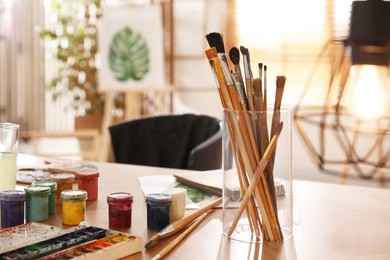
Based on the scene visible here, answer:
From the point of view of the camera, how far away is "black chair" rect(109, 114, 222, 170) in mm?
2361

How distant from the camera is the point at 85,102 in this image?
219 inches

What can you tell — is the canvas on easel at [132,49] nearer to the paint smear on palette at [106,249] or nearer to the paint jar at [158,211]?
the paint jar at [158,211]

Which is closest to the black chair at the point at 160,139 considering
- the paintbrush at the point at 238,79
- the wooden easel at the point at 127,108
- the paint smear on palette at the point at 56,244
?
the paintbrush at the point at 238,79

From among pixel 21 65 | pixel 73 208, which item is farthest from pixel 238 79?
pixel 21 65

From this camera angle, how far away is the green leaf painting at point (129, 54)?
470cm

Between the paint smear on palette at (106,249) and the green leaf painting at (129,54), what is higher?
the green leaf painting at (129,54)

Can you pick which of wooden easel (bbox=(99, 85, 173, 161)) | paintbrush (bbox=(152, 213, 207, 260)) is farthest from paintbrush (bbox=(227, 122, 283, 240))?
wooden easel (bbox=(99, 85, 173, 161))

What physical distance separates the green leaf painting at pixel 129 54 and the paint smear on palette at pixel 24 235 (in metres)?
3.70

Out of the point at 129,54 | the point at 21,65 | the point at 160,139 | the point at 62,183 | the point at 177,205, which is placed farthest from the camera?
the point at 21,65

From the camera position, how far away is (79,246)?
3.05ft

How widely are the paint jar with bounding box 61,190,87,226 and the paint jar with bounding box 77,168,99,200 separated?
0.60 feet

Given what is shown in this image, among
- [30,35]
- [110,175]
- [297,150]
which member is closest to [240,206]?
[110,175]

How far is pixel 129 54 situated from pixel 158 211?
368 centimetres

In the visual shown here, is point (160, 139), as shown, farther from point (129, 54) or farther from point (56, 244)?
point (129, 54)
